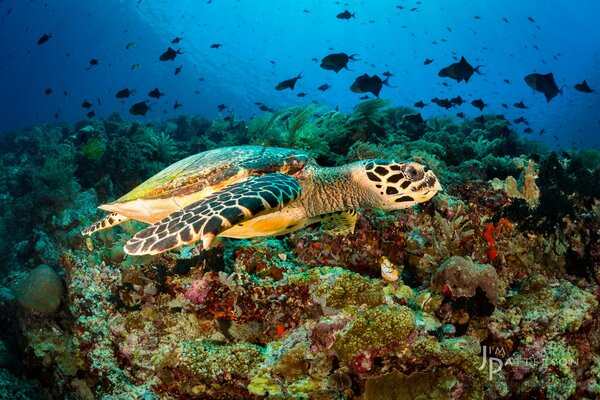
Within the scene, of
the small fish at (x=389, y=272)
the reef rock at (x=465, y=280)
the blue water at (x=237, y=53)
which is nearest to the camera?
the reef rock at (x=465, y=280)

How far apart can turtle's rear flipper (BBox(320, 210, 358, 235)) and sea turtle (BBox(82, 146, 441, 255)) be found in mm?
11

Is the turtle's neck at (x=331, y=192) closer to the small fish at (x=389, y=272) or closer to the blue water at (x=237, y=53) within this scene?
the small fish at (x=389, y=272)

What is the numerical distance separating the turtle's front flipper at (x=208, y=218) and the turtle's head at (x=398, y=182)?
93 centimetres

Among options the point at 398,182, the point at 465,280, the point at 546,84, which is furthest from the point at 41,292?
the point at 546,84

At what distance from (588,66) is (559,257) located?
9072cm

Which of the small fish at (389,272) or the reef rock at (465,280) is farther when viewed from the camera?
the small fish at (389,272)

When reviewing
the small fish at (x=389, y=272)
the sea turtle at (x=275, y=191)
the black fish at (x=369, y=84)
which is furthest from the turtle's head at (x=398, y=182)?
the black fish at (x=369, y=84)

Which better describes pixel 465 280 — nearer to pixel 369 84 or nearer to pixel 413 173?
pixel 413 173

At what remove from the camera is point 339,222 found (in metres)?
3.72

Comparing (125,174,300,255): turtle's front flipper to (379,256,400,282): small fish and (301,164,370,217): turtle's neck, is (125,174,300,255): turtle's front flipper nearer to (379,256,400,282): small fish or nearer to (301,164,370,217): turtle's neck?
(301,164,370,217): turtle's neck

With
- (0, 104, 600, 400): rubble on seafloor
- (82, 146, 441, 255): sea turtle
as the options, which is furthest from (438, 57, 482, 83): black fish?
(82, 146, 441, 255): sea turtle

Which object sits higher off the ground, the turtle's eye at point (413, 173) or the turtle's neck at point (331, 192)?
the turtle's eye at point (413, 173)

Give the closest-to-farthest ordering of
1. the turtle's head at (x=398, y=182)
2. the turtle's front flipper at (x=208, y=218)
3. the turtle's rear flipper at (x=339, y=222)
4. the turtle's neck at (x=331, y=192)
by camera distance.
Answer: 1. the turtle's front flipper at (x=208, y=218)
2. the turtle's head at (x=398, y=182)
3. the turtle's neck at (x=331, y=192)
4. the turtle's rear flipper at (x=339, y=222)

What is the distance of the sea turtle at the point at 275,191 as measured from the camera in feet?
8.32
